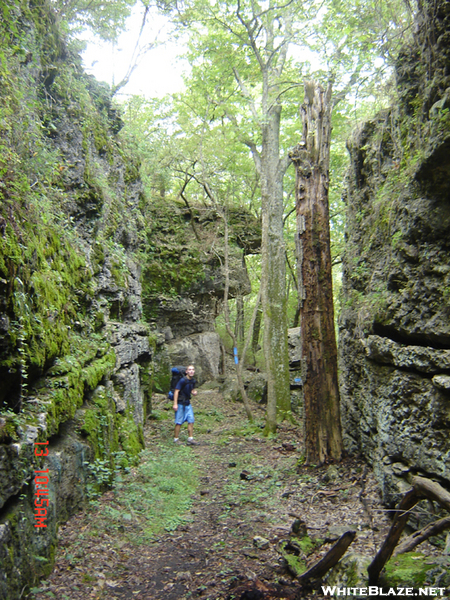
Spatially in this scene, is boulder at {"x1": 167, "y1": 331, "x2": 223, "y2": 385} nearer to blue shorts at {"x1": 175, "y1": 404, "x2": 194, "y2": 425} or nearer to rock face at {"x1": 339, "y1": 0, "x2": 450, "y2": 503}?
blue shorts at {"x1": 175, "y1": 404, "x2": 194, "y2": 425}

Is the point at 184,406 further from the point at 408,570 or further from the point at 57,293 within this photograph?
the point at 408,570

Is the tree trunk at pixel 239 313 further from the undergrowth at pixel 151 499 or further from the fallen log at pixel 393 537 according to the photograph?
the fallen log at pixel 393 537

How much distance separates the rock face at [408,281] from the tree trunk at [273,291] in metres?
3.95

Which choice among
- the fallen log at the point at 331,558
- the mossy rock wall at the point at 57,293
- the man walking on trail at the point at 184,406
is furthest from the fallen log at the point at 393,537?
the man walking on trail at the point at 184,406

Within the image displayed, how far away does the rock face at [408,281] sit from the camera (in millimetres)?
3711

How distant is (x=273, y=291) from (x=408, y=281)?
6.49 metres

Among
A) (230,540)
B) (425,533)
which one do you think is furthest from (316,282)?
(425,533)

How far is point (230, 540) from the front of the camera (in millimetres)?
4449

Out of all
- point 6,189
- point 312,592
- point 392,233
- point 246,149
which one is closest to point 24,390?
point 6,189

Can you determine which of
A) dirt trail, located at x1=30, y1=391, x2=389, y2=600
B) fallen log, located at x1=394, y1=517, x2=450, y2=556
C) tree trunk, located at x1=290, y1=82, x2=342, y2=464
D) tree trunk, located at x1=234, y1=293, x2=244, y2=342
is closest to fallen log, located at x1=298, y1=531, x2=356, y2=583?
dirt trail, located at x1=30, y1=391, x2=389, y2=600

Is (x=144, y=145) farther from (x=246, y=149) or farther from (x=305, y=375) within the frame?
(x=305, y=375)

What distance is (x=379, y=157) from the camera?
595cm

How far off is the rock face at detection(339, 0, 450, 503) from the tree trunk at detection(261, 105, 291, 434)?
3.95 meters

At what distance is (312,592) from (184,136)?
1487 cm
